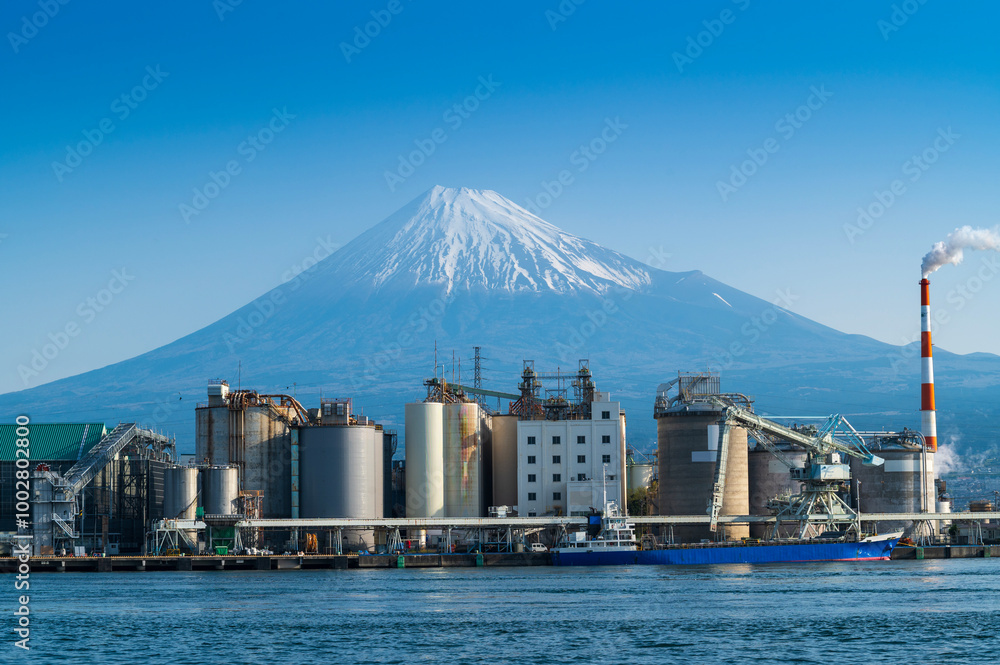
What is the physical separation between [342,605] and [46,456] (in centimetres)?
5691

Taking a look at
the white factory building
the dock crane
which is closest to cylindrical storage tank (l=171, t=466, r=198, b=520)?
the white factory building

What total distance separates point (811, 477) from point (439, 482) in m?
32.7

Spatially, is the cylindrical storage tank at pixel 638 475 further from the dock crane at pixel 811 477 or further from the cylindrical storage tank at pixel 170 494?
the cylindrical storage tank at pixel 170 494

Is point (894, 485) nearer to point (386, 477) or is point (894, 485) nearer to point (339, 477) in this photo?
point (386, 477)

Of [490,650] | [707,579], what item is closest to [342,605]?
[490,650]

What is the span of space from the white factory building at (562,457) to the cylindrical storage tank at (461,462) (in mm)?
3922

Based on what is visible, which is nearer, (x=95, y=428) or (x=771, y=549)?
(x=771, y=549)

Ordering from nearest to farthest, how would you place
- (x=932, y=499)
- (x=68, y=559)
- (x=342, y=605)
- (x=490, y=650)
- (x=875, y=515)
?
(x=490, y=650) → (x=342, y=605) → (x=68, y=559) → (x=875, y=515) → (x=932, y=499)

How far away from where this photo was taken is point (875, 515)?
113312 millimetres

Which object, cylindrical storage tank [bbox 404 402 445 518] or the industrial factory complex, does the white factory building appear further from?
cylindrical storage tank [bbox 404 402 445 518]

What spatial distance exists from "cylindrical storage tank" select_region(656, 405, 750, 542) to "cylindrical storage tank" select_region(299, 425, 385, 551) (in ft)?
87.7

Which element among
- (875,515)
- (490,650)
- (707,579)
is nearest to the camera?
(490,650)

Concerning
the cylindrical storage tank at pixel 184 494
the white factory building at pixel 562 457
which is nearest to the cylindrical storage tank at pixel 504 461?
the white factory building at pixel 562 457

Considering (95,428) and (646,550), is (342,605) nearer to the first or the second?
(646,550)
